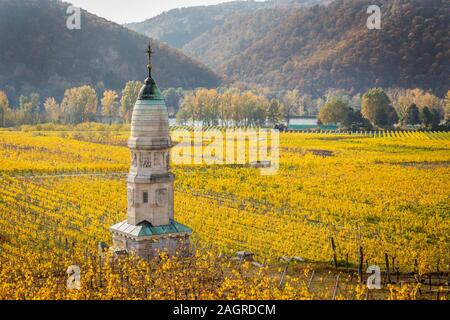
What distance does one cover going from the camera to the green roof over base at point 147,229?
77.0 feet

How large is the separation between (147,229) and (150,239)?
15.0 inches

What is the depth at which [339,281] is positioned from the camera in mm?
23156

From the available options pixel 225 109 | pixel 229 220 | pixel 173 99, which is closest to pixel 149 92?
pixel 229 220

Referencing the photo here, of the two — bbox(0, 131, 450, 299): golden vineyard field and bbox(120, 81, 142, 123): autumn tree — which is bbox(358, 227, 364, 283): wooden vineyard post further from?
bbox(120, 81, 142, 123): autumn tree

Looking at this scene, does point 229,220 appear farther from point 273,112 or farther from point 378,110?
point 273,112

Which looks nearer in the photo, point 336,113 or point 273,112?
point 336,113

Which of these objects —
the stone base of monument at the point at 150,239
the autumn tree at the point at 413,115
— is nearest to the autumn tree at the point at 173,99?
the autumn tree at the point at 413,115

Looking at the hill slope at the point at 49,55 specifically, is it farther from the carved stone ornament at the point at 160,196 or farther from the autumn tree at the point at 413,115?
the carved stone ornament at the point at 160,196

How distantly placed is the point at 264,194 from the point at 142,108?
23065 mm

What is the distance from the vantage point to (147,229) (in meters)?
23.7

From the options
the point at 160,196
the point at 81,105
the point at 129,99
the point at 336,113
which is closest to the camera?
the point at 160,196
